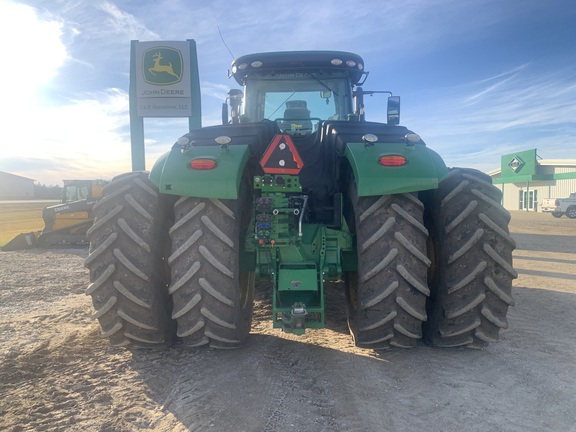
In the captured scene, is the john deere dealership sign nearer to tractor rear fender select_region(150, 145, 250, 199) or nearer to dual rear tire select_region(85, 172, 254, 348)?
dual rear tire select_region(85, 172, 254, 348)

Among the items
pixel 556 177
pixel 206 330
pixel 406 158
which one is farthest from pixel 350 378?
pixel 556 177

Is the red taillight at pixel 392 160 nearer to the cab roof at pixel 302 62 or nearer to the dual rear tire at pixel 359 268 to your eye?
the dual rear tire at pixel 359 268

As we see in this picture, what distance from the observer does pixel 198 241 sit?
3420 mm

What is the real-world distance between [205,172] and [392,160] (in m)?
1.48

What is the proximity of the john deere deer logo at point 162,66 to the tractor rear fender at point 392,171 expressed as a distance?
7606 mm

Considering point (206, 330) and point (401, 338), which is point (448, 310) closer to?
point (401, 338)

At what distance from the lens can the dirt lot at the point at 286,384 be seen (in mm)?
2664

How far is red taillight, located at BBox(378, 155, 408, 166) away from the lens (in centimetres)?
340

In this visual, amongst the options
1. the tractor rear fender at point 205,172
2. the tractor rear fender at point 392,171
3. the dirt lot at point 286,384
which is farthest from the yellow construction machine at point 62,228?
the tractor rear fender at point 392,171

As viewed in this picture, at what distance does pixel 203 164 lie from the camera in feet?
11.3

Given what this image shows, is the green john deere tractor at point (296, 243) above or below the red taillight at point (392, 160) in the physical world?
below

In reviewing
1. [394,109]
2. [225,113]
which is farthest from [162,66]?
[394,109]

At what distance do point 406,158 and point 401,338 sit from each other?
4.81 feet

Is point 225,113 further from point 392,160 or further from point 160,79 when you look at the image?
point 160,79
